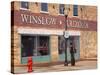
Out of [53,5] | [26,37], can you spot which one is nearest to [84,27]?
[53,5]

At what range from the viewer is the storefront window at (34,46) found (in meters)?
3.86

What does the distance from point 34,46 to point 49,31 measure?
0.32 m

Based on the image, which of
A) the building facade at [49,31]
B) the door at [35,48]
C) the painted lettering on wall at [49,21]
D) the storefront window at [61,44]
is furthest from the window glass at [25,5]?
the storefront window at [61,44]

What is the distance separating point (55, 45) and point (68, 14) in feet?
1.66

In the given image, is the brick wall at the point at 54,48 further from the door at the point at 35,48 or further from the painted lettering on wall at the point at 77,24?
the painted lettering on wall at the point at 77,24

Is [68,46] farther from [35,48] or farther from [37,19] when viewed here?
[37,19]

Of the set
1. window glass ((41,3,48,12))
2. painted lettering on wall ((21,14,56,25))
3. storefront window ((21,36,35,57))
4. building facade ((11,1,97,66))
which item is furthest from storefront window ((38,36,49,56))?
window glass ((41,3,48,12))

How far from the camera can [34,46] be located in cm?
394

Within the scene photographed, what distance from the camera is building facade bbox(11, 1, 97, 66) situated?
381 centimetres

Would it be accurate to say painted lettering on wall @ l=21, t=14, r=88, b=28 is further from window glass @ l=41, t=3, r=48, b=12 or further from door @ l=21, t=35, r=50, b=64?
door @ l=21, t=35, r=50, b=64

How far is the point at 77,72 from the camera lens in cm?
416

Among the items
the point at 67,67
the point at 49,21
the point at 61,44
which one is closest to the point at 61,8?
the point at 49,21

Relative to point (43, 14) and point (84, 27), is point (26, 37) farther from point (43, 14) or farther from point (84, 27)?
point (84, 27)

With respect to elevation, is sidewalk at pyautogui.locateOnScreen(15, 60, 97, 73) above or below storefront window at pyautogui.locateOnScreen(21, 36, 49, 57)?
below
